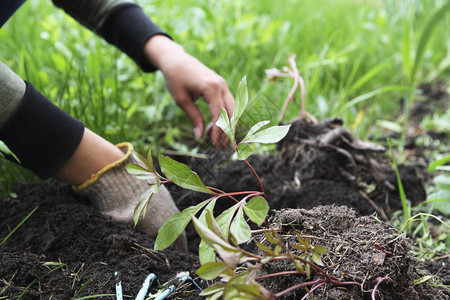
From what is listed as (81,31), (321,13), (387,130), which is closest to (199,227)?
(387,130)

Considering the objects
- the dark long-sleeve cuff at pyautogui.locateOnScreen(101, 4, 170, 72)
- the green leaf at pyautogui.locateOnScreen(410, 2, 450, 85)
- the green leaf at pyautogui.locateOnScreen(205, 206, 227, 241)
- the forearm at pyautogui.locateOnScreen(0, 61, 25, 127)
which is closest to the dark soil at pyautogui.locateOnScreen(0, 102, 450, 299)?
the green leaf at pyautogui.locateOnScreen(205, 206, 227, 241)

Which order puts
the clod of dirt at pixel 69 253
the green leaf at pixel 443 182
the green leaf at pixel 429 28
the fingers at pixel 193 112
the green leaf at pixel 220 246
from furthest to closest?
the green leaf at pixel 429 28 → the fingers at pixel 193 112 → the green leaf at pixel 443 182 → the clod of dirt at pixel 69 253 → the green leaf at pixel 220 246

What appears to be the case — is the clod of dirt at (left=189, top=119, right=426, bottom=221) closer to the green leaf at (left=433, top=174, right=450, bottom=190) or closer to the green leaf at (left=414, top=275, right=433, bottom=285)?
the green leaf at (left=433, top=174, right=450, bottom=190)

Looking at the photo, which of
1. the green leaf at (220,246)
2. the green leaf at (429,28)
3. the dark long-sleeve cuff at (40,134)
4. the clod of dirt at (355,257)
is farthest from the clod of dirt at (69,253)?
the green leaf at (429,28)

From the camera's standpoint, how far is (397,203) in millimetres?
1668

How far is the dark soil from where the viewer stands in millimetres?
929

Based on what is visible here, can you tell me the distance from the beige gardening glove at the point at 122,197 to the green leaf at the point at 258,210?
1.97ft

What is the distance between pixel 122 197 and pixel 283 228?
1.92ft

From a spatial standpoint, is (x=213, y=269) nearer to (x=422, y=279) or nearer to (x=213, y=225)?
(x=213, y=225)

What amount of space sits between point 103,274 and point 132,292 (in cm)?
10

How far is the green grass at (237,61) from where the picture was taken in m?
1.99

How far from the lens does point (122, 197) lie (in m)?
1.37

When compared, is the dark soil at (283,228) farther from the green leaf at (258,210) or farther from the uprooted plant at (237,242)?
the green leaf at (258,210)

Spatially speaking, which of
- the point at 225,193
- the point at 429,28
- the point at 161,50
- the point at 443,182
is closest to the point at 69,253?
the point at 225,193
